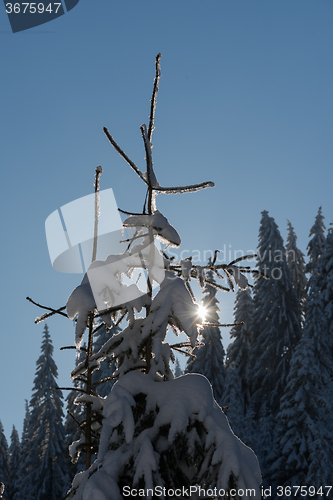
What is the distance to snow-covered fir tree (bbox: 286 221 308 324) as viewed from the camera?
1433 inches

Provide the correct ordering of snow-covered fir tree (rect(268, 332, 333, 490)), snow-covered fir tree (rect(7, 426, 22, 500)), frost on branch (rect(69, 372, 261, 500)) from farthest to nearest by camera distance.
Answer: snow-covered fir tree (rect(7, 426, 22, 500)) → snow-covered fir tree (rect(268, 332, 333, 490)) → frost on branch (rect(69, 372, 261, 500))

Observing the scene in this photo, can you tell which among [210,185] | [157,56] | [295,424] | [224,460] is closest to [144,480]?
Result: [224,460]

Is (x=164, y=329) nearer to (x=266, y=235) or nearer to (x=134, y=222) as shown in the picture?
(x=134, y=222)

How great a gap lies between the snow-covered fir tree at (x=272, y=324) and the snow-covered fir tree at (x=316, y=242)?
3.28m

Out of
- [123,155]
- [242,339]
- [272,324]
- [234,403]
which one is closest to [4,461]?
[234,403]

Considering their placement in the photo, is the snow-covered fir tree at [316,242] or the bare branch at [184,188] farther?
the snow-covered fir tree at [316,242]

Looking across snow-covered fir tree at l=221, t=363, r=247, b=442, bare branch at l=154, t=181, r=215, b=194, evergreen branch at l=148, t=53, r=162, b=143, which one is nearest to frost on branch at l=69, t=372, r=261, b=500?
bare branch at l=154, t=181, r=215, b=194

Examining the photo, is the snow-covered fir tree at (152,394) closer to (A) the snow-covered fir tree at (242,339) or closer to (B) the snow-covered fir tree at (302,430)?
(B) the snow-covered fir tree at (302,430)

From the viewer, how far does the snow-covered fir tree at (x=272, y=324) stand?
28.5 metres

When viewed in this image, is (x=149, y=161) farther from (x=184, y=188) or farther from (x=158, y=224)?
(x=158, y=224)

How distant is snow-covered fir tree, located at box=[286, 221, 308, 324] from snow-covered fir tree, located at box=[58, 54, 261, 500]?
3291 cm

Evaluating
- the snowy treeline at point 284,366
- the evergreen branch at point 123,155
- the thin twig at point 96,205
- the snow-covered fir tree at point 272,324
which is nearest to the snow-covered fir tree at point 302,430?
the snowy treeline at point 284,366

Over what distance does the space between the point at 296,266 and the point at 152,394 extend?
118 feet

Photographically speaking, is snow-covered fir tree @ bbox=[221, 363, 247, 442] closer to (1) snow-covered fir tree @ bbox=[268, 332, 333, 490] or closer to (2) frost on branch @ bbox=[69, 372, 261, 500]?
(1) snow-covered fir tree @ bbox=[268, 332, 333, 490]
